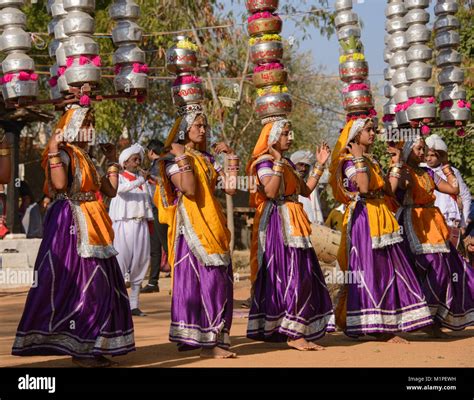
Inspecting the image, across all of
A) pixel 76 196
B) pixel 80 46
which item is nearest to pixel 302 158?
pixel 80 46

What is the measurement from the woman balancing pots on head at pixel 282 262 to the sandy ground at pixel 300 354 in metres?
0.21

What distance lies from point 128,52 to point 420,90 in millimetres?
2998

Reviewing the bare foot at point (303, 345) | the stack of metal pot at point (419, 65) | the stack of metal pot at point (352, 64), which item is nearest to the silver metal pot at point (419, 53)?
the stack of metal pot at point (419, 65)

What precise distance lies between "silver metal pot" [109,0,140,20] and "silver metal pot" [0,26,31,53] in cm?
84

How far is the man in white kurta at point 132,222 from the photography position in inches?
520

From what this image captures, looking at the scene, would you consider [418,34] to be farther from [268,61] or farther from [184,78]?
[184,78]

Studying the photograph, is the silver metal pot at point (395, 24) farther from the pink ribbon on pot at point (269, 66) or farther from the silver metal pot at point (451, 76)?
the pink ribbon on pot at point (269, 66)

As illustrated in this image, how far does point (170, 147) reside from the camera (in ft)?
30.5

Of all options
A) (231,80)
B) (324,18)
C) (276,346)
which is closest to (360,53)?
(276,346)

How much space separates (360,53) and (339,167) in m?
1.38

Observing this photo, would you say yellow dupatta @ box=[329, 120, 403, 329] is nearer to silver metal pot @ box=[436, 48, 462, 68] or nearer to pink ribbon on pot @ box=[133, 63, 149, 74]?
silver metal pot @ box=[436, 48, 462, 68]

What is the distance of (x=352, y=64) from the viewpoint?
1096 centimetres

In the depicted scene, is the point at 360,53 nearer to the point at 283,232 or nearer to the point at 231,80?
the point at 283,232

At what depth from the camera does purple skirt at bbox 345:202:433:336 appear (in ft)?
33.1
